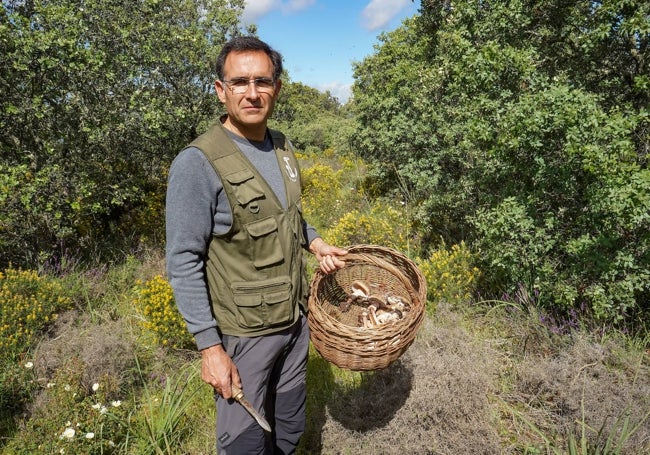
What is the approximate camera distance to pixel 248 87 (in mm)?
1781

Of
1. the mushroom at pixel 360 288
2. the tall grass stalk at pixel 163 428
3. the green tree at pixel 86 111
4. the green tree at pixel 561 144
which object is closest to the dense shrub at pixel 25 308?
the green tree at pixel 86 111

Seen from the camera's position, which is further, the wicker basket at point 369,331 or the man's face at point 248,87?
the wicker basket at point 369,331

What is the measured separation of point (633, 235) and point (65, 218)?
21.0 ft

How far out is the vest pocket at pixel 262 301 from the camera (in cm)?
180

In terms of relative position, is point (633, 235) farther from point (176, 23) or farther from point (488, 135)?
point (176, 23)

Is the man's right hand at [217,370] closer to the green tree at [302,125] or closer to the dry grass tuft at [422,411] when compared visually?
the dry grass tuft at [422,411]

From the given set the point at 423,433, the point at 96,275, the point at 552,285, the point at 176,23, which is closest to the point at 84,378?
the point at 96,275

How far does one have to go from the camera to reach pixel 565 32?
378 centimetres

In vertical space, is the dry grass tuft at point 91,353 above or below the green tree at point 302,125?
above

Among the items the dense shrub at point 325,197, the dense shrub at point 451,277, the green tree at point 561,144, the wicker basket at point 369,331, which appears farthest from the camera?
the dense shrub at point 325,197

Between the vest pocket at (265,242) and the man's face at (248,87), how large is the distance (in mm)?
493

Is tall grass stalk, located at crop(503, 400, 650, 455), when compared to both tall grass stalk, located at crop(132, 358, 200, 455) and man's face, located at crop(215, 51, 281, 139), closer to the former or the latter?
tall grass stalk, located at crop(132, 358, 200, 455)

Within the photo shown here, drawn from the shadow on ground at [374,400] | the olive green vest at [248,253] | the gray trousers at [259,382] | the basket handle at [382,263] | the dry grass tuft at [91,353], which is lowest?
the dry grass tuft at [91,353]

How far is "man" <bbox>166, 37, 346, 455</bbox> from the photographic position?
5.43 feet
